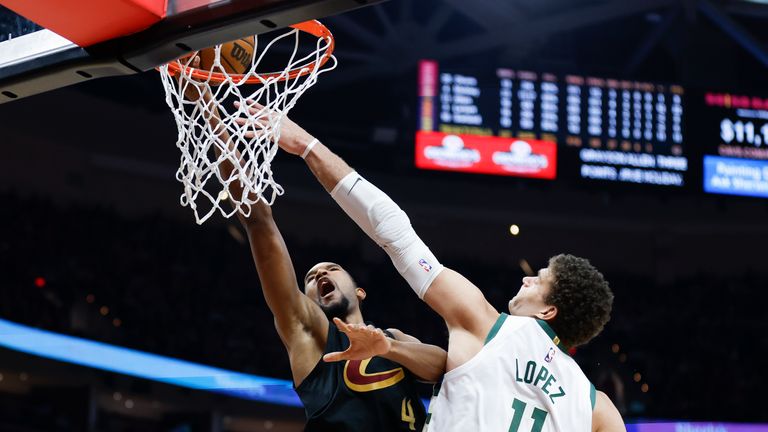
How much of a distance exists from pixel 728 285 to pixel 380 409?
10.5m

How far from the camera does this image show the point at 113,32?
2439mm

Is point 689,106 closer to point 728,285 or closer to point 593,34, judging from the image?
point 593,34

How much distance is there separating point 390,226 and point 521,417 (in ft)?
1.98

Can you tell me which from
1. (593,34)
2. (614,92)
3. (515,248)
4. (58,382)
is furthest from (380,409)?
(515,248)

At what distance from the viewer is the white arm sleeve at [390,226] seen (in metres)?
2.66

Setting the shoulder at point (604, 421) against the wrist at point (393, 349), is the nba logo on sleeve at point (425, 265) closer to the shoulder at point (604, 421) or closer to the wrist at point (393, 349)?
the wrist at point (393, 349)

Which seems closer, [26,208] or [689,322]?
[26,208]

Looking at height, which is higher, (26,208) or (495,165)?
Result: (495,165)

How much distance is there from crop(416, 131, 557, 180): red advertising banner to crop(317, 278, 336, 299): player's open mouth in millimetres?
4895

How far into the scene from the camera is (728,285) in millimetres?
12586

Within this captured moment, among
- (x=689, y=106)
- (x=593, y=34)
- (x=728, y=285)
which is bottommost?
(x=728, y=285)

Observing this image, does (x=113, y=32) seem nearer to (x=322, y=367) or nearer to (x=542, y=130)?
(x=322, y=367)

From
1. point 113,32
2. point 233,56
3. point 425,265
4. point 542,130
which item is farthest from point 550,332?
point 542,130

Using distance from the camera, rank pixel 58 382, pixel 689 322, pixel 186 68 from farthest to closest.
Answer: pixel 689 322 → pixel 58 382 → pixel 186 68
